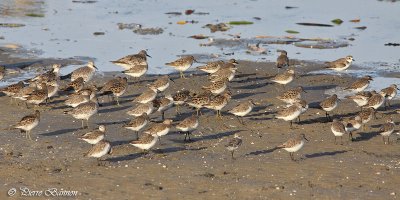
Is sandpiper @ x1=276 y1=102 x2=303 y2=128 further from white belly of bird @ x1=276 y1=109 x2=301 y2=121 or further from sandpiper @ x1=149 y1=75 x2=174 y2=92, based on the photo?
sandpiper @ x1=149 y1=75 x2=174 y2=92

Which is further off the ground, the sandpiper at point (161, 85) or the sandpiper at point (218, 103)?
the sandpiper at point (218, 103)

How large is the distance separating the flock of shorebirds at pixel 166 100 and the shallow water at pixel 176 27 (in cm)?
339

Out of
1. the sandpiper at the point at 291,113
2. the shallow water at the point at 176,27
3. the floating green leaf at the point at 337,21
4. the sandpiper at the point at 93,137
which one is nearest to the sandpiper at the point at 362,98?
the sandpiper at the point at 291,113

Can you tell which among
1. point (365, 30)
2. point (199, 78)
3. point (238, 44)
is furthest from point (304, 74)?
point (365, 30)

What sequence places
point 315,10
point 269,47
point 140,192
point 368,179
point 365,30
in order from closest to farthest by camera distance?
point 140,192 → point 368,179 → point 269,47 → point 365,30 → point 315,10

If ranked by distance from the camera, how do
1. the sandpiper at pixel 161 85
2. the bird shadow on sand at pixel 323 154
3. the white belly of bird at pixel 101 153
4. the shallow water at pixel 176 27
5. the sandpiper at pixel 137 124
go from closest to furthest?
the white belly of bird at pixel 101 153 → the bird shadow on sand at pixel 323 154 → the sandpiper at pixel 137 124 → the sandpiper at pixel 161 85 → the shallow water at pixel 176 27

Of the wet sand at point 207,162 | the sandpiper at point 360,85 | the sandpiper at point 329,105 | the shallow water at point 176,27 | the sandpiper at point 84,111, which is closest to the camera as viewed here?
the wet sand at point 207,162

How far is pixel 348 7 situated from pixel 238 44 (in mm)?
15578

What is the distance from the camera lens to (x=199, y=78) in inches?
1278

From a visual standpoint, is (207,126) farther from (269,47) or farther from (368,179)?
(269,47)

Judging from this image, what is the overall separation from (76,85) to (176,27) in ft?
53.0

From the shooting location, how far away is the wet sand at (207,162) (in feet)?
65.1

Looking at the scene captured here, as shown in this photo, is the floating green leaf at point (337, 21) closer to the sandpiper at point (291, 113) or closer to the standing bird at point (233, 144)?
the sandpiper at point (291, 113)

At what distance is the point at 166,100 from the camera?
1048 inches
